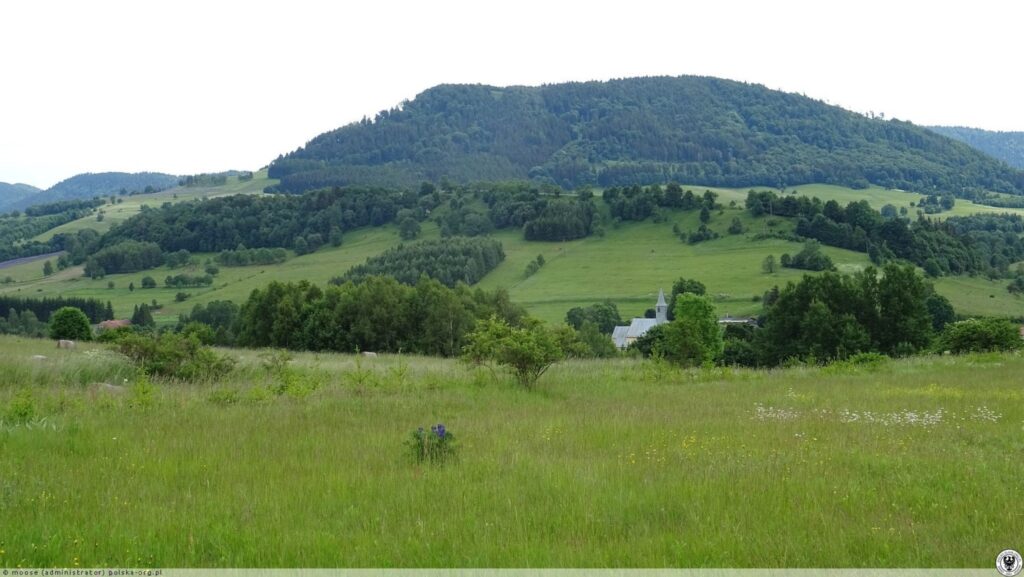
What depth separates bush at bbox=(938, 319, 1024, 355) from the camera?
3338cm

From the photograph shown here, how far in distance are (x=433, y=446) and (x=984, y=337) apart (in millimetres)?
32977

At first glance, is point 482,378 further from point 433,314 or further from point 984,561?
point 433,314

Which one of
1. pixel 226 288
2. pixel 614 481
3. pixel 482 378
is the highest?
pixel 614 481

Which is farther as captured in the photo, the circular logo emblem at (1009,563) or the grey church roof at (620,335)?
the grey church roof at (620,335)

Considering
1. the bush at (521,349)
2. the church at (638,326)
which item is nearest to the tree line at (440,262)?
the church at (638,326)

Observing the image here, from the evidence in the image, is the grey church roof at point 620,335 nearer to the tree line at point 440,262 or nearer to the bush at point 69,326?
the tree line at point 440,262

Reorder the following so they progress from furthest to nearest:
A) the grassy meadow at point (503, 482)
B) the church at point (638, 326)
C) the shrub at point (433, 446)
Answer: the church at point (638, 326)
the shrub at point (433, 446)
the grassy meadow at point (503, 482)

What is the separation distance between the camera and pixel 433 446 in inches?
398

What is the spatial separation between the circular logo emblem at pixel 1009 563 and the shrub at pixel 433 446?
629 centimetres

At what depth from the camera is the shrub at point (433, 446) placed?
10.1m

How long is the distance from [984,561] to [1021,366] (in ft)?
72.9

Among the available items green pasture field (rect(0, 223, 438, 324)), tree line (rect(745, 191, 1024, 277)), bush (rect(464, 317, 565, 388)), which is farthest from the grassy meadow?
tree line (rect(745, 191, 1024, 277))

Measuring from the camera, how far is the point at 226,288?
142m

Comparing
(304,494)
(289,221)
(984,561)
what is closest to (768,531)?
(984,561)
